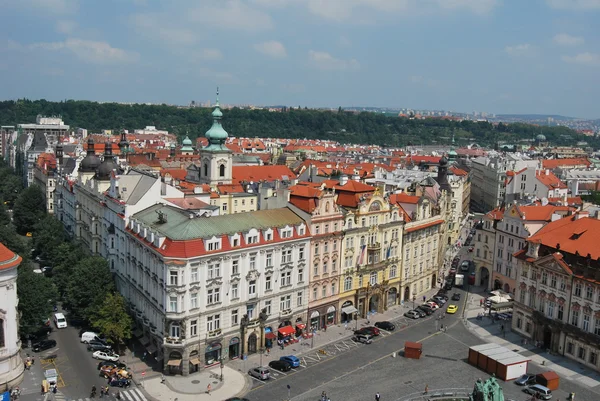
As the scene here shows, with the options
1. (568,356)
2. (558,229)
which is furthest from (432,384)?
(558,229)

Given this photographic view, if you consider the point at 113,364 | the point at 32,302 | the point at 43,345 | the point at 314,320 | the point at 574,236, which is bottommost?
the point at 43,345

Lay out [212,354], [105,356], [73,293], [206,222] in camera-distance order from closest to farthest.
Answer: [212,354], [105,356], [206,222], [73,293]

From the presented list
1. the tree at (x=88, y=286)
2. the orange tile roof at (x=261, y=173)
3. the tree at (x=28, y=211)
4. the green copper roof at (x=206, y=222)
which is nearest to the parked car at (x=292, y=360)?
the green copper roof at (x=206, y=222)

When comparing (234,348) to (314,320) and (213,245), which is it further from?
(314,320)

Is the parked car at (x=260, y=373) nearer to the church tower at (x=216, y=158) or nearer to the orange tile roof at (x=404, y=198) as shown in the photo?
the orange tile roof at (x=404, y=198)

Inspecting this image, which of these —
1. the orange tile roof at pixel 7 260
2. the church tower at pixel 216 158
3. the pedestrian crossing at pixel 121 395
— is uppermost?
the church tower at pixel 216 158

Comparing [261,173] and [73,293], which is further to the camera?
[261,173]

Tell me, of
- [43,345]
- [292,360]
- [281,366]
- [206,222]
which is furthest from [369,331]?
[43,345]
